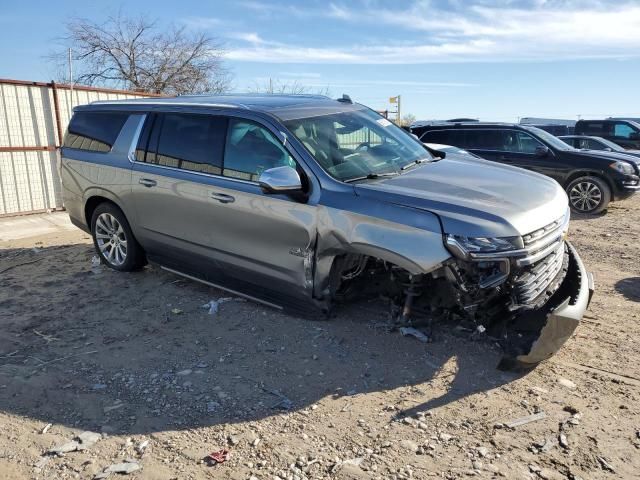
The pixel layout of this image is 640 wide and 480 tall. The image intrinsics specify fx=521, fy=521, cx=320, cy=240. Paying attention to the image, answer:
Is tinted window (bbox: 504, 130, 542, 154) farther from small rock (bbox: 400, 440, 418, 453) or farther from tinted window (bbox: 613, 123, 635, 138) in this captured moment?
tinted window (bbox: 613, 123, 635, 138)

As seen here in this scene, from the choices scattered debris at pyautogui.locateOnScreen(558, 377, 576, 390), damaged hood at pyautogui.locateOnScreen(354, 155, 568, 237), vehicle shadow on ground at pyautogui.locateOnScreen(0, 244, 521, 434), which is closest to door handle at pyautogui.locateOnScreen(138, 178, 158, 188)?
vehicle shadow on ground at pyautogui.locateOnScreen(0, 244, 521, 434)

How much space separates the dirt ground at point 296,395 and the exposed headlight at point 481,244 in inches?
37.1

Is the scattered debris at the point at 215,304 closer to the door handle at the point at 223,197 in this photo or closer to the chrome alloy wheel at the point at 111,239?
the door handle at the point at 223,197

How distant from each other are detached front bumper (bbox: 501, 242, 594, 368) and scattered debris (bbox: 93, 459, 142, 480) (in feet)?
8.23

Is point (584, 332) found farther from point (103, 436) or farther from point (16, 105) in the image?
point (16, 105)

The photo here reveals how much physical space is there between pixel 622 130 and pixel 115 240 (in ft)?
62.2

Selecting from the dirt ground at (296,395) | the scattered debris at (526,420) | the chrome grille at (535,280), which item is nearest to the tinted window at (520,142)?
the dirt ground at (296,395)

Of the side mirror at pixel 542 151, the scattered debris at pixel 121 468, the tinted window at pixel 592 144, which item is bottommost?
the scattered debris at pixel 121 468

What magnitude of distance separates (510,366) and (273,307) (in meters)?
2.10

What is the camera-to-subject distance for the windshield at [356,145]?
4320mm

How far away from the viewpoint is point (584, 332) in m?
4.37

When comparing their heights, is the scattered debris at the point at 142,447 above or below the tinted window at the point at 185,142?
below

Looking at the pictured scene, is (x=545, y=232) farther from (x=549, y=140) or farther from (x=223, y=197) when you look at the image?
(x=549, y=140)

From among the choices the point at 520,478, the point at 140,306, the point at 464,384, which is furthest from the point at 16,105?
the point at 520,478
